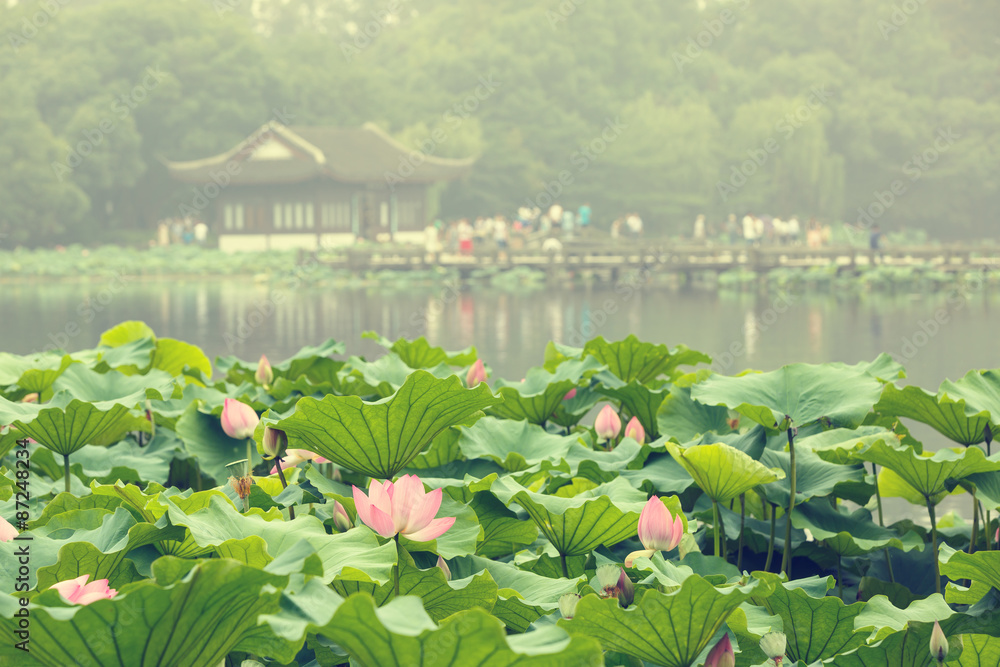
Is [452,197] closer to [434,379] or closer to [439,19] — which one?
[439,19]

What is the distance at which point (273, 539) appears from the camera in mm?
1109

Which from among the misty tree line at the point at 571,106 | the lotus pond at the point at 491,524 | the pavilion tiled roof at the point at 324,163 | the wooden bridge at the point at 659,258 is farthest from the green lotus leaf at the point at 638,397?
the misty tree line at the point at 571,106

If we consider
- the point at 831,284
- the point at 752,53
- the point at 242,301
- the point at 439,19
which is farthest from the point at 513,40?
the point at 242,301

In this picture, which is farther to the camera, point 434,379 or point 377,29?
point 377,29

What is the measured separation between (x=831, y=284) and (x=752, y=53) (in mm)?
19970

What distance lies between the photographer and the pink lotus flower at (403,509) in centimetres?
Answer: 104

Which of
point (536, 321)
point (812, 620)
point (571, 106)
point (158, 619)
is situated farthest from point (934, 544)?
point (571, 106)

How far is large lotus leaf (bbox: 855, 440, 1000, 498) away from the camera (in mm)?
1448

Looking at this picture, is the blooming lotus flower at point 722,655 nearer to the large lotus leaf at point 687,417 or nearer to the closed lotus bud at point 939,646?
the closed lotus bud at point 939,646

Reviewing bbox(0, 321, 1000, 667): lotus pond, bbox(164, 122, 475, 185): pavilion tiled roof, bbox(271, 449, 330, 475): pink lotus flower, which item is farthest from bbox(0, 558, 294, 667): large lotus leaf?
bbox(164, 122, 475, 185): pavilion tiled roof

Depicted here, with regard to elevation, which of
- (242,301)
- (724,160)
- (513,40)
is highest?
(513,40)

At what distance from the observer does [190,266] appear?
2417 cm

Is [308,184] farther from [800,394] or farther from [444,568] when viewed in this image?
[444,568]

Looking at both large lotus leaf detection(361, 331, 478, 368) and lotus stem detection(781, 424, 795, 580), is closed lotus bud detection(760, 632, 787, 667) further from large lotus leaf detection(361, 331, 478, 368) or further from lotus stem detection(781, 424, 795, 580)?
large lotus leaf detection(361, 331, 478, 368)
